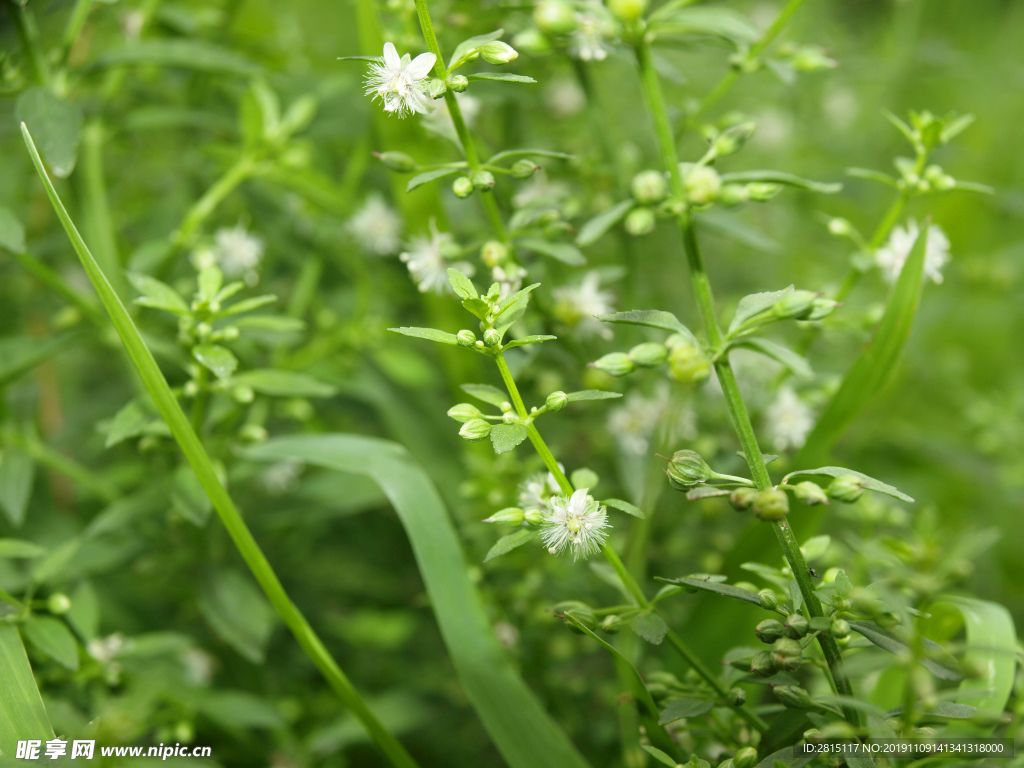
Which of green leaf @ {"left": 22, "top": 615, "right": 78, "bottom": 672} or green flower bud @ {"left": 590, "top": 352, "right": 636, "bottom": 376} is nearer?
green flower bud @ {"left": 590, "top": 352, "right": 636, "bottom": 376}

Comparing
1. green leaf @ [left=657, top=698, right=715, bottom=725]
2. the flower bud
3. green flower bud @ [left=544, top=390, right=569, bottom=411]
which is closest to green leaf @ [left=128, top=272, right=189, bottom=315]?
green flower bud @ [left=544, top=390, right=569, bottom=411]

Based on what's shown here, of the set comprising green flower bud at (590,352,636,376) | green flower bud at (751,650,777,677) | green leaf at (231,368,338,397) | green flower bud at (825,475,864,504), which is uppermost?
green flower bud at (590,352,636,376)

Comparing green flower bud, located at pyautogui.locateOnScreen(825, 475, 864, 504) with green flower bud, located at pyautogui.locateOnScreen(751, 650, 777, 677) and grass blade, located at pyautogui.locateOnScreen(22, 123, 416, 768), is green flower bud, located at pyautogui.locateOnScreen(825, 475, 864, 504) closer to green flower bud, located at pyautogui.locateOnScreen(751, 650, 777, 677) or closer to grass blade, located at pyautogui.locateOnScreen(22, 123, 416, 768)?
green flower bud, located at pyautogui.locateOnScreen(751, 650, 777, 677)

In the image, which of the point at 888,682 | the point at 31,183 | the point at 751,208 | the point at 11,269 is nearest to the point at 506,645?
the point at 888,682

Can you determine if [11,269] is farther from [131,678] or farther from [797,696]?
[797,696]

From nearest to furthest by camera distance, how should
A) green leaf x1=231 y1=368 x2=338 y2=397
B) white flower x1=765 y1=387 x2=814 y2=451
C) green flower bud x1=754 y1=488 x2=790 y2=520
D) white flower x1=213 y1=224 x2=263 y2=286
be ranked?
1. green flower bud x1=754 y1=488 x2=790 y2=520
2. green leaf x1=231 y1=368 x2=338 y2=397
3. white flower x1=765 y1=387 x2=814 y2=451
4. white flower x1=213 y1=224 x2=263 y2=286

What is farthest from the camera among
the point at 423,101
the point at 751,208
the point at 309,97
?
the point at 751,208

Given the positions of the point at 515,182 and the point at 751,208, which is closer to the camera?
the point at 515,182
